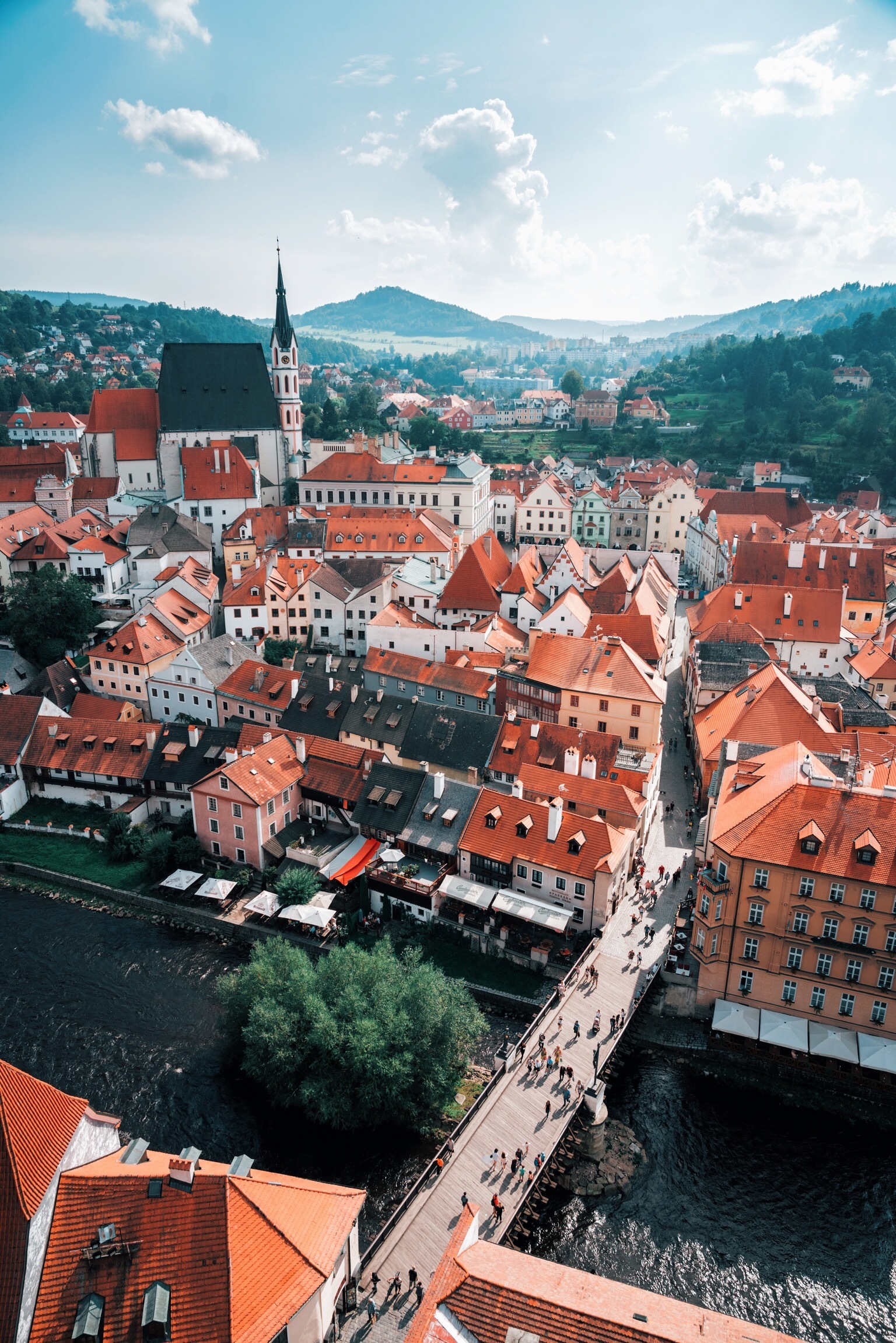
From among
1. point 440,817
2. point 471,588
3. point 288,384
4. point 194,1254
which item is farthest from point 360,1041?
point 288,384

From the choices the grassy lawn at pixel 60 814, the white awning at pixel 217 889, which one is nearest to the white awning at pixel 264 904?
the white awning at pixel 217 889

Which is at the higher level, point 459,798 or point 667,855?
point 459,798

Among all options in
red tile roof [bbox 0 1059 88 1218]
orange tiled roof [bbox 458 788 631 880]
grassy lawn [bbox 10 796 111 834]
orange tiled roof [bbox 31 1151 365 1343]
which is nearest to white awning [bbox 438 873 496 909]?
orange tiled roof [bbox 458 788 631 880]

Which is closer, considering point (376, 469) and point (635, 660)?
point (635, 660)

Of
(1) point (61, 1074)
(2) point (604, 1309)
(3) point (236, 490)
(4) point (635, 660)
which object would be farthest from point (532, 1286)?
(3) point (236, 490)

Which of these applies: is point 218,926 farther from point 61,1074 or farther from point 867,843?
point 867,843

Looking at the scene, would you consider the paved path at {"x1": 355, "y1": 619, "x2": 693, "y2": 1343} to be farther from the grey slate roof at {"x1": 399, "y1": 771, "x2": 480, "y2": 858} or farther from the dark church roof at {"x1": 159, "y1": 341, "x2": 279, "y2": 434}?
the dark church roof at {"x1": 159, "y1": 341, "x2": 279, "y2": 434}

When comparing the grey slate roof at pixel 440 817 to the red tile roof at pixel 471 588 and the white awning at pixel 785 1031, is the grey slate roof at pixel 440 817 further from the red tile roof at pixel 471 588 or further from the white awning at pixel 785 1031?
the red tile roof at pixel 471 588

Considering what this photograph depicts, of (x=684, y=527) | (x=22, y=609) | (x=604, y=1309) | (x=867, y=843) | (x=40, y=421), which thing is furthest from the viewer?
(x=40, y=421)

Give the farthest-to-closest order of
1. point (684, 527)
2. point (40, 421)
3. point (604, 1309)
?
point (40, 421) → point (684, 527) → point (604, 1309)
